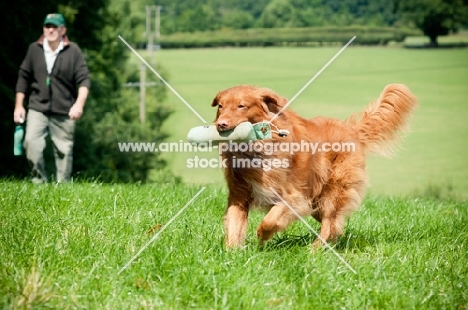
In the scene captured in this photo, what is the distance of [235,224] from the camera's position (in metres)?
5.05

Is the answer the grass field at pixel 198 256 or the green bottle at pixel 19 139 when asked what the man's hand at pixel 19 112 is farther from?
the grass field at pixel 198 256

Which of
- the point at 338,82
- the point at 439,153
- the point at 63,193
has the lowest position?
the point at 439,153

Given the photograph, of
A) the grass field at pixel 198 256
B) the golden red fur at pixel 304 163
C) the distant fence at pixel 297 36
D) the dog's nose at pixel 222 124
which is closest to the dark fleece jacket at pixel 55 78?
the grass field at pixel 198 256

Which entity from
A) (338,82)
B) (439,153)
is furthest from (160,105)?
(439,153)

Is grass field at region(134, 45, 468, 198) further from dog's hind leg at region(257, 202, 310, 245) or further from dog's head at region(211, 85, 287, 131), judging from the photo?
dog's hind leg at region(257, 202, 310, 245)

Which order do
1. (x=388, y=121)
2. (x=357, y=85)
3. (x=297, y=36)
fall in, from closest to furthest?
(x=388, y=121), (x=297, y=36), (x=357, y=85)

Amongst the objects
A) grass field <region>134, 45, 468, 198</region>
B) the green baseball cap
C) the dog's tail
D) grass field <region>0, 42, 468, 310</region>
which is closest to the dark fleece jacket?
the green baseball cap

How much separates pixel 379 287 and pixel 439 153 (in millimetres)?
49776

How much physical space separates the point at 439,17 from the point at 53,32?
29.7m

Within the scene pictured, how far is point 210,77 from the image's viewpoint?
2242 inches

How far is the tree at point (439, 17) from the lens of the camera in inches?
1330

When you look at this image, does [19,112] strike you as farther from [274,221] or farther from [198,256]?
[198,256]

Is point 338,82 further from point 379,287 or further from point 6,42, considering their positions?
point 379,287

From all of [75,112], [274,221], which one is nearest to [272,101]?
[274,221]
